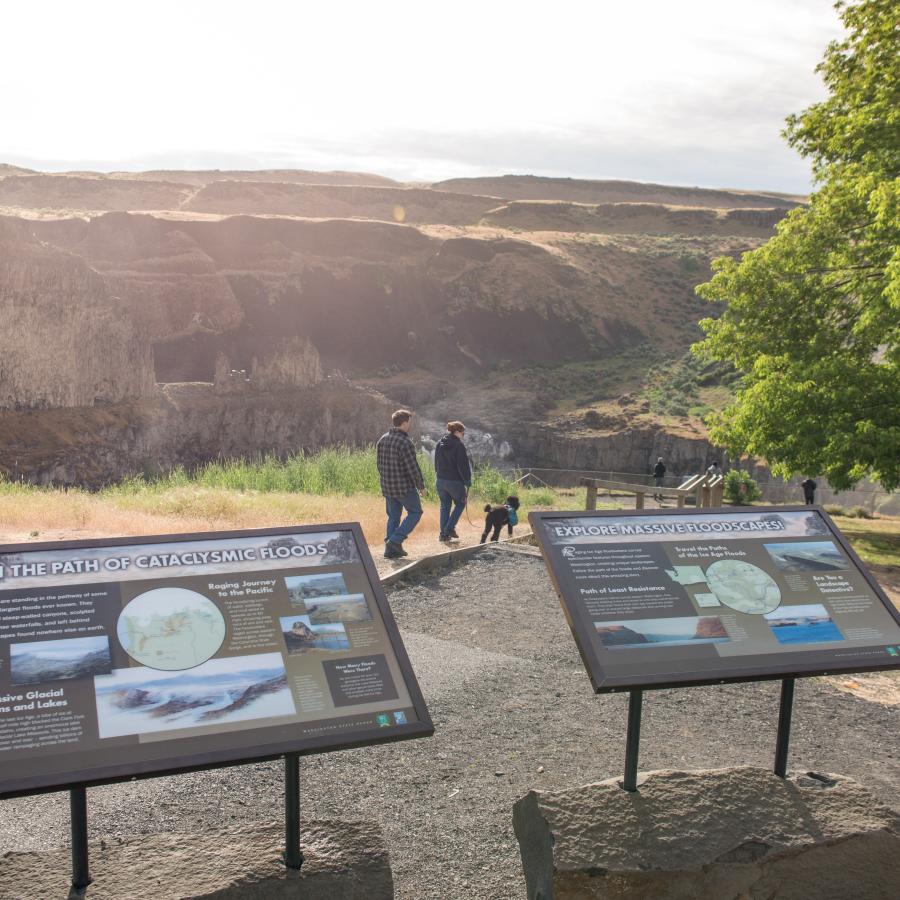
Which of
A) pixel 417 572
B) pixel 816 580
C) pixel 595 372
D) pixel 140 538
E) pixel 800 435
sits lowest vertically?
pixel 595 372

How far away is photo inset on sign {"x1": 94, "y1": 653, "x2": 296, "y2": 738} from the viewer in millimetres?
3379

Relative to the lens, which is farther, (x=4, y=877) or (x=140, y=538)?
(x=140, y=538)

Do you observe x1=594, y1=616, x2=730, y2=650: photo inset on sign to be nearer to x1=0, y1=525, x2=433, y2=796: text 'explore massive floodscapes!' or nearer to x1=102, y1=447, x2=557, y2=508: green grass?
x1=0, y1=525, x2=433, y2=796: text 'explore massive floodscapes!'

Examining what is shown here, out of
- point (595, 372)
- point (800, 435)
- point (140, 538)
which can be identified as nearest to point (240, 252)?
point (595, 372)

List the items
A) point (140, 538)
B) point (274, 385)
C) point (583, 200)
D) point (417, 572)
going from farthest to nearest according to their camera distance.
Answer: point (583, 200) → point (274, 385) → point (417, 572) → point (140, 538)

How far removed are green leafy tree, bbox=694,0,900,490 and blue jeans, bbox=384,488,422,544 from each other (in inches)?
229

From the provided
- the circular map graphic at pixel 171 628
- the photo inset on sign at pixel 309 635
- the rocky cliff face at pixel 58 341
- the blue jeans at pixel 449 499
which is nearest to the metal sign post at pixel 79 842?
the circular map graphic at pixel 171 628

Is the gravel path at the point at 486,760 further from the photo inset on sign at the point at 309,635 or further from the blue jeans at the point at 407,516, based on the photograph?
the blue jeans at the point at 407,516

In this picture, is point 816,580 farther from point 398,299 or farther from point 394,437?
point 398,299

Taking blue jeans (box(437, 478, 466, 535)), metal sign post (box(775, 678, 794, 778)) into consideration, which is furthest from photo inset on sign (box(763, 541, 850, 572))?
blue jeans (box(437, 478, 466, 535))

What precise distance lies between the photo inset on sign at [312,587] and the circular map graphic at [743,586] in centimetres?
168

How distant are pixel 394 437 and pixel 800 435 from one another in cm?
617

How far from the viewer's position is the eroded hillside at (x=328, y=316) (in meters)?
35.5

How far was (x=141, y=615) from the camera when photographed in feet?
12.1
